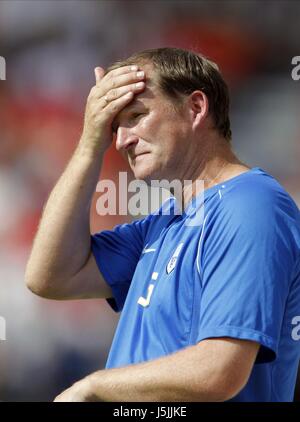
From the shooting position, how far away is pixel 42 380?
11.6ft

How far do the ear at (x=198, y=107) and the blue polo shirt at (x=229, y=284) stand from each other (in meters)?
0.19

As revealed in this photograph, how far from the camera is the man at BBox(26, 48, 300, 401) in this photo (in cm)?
133

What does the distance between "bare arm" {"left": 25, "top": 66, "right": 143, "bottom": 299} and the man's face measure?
0.42ft

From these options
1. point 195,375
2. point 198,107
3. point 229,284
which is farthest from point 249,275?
point 198,107

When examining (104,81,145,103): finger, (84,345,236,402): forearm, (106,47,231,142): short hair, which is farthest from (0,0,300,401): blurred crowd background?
(84,345,236,402): forearm

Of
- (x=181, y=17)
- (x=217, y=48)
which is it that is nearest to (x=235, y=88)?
(x=217, y=48)

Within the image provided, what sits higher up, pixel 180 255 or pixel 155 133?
pixel 155 133

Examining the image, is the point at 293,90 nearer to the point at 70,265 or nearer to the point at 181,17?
the point at 181,17

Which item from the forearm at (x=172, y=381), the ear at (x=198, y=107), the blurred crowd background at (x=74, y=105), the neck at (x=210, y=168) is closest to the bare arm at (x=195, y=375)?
the forearm at (x=172, y=381)

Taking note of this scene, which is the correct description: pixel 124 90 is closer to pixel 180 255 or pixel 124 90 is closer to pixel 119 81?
pixel 119 81

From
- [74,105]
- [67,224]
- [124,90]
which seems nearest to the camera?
[124,90]

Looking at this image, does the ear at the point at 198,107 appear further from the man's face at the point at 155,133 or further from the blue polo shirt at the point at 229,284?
the blue polo shirt at the point at 229,284

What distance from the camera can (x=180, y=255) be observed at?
5.00 ft

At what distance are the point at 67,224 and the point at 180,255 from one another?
43 cm
